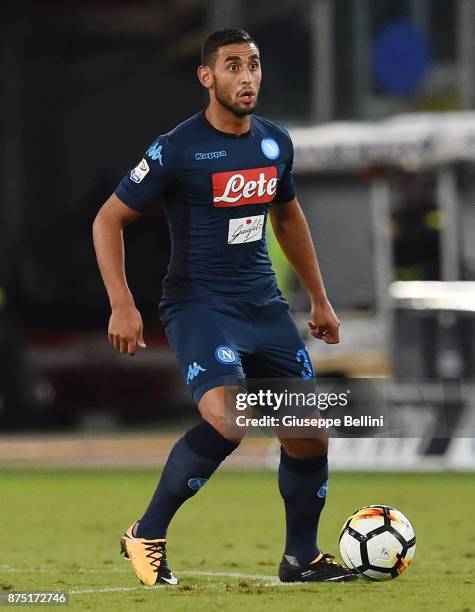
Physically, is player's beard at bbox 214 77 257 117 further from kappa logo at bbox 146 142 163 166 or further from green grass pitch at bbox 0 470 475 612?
green grass pitch at bbox 0 470 475 612

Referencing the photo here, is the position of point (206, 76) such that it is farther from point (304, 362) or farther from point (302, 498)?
point (302, 498)

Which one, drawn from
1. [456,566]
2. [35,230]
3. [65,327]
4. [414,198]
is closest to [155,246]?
[65,327]

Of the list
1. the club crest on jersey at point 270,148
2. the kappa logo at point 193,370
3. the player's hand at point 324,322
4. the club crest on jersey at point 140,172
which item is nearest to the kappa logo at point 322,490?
the player's hand at point 324,322

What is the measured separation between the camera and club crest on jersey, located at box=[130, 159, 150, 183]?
22.8ft

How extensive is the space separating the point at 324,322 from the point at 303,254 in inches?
12.2

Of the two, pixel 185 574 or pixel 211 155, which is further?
pixel 185 574

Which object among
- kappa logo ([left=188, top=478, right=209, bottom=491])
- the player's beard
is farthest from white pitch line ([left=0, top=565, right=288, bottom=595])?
the player's beard

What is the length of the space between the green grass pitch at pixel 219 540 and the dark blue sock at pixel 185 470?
0.27 metres

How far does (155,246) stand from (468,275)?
427 centimetres

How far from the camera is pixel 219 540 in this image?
9477mm

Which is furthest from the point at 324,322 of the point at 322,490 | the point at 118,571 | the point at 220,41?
the point at 118,571

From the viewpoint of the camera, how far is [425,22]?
854 inches

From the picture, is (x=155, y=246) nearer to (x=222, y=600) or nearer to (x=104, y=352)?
(x=104, y=352)

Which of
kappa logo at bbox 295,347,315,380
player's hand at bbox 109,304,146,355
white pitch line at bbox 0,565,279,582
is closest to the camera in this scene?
player's hand at bbox 109,304,146,355
